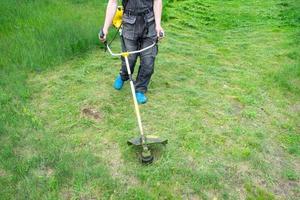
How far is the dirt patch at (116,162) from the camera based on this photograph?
3322 millimetres

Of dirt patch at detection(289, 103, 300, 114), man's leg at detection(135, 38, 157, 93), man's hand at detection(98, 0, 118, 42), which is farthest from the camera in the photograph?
dirt patch at detection(289, 103, 300, 114)

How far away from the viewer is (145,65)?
438 cm

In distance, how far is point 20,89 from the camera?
464cm

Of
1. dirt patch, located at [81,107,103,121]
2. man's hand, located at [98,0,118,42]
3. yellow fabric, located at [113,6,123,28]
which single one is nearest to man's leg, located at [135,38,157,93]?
yellow fabric, located at [113,6,123,28]

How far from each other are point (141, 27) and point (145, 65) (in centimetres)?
45

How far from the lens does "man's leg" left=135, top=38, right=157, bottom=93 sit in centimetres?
430

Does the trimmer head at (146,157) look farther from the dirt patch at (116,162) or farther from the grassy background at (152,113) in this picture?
the dirt patch at (116,162)

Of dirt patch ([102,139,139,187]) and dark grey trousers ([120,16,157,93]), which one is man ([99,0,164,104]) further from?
dirt patch ([102,139,139,187])

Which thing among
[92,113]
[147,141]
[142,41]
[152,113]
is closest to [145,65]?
[142,41]

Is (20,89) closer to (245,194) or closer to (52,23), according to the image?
(52,23)

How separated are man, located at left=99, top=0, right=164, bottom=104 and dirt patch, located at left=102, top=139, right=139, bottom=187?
91 centimetres

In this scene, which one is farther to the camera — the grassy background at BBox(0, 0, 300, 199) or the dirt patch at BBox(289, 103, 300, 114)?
the dirt patch at BBox(289, 103, 300, 114)

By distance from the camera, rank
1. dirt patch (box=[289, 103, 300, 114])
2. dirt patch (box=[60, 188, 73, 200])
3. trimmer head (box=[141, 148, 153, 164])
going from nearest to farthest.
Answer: dirt patch (box=[60, 188, 73, 200]) → trimmer head (box=[141, 148, 153, 164]) → dirt patch (box=[289, 103, 300, 114])

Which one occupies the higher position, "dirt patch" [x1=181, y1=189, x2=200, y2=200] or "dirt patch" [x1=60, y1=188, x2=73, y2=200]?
"dirt patch" [x1=60, y1=188, x2=73, y2=200]
